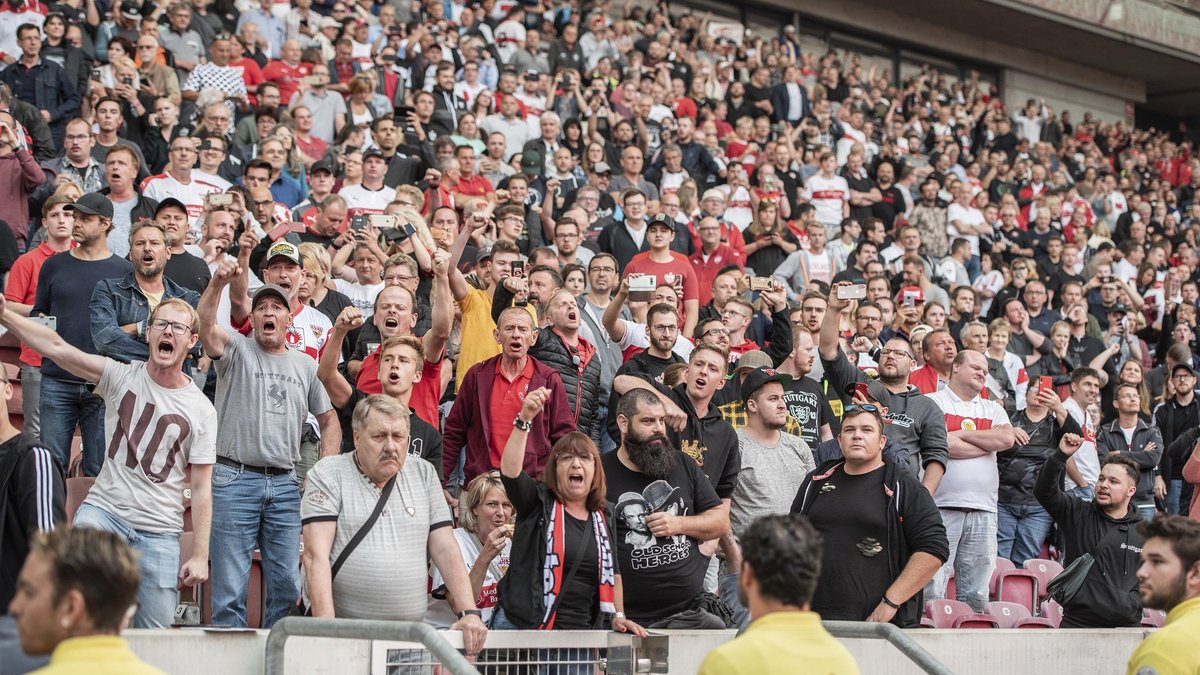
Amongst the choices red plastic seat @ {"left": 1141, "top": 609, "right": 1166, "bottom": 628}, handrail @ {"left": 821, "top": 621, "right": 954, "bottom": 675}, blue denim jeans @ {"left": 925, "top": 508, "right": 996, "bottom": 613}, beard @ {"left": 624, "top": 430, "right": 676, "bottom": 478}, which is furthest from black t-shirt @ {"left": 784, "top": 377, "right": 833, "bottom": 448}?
handrail @ {"left": 821, "top": 621, "right": 954, "bottom": 675}

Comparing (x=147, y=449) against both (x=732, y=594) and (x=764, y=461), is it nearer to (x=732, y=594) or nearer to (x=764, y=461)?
(x=732, y=594)

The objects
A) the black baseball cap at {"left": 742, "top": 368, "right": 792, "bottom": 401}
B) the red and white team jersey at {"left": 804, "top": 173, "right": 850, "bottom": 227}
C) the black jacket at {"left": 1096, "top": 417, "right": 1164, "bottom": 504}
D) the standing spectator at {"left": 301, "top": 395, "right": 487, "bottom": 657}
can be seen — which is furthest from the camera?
the red and white team jersey at {"left": 804, "top": 173, "right": 850, "bottom": 227}

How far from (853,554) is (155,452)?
122 inches

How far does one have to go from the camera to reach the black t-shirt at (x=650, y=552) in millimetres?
6113

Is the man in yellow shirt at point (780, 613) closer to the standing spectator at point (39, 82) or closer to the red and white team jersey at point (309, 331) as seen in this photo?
the red and white team jersey at point (309, 331)

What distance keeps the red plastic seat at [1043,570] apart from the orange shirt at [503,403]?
12.3 feet

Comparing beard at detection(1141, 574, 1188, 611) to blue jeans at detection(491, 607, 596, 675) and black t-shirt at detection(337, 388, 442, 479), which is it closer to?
blue jeans at detection(491, 607, 596, 675)

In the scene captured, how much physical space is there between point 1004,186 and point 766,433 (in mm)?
14016

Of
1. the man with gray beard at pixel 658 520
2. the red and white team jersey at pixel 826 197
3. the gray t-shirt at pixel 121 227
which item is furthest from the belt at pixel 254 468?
the red and white team jersey at pixel 826 197

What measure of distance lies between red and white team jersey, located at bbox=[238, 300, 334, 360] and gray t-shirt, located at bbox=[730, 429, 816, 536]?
2.46m

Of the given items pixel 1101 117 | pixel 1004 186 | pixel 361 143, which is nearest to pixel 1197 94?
pixel 1101 117

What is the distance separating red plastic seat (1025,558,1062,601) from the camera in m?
9.00

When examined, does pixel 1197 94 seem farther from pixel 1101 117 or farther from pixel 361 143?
pixel 361 143

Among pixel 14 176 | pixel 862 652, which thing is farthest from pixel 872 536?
pixel 14 176
